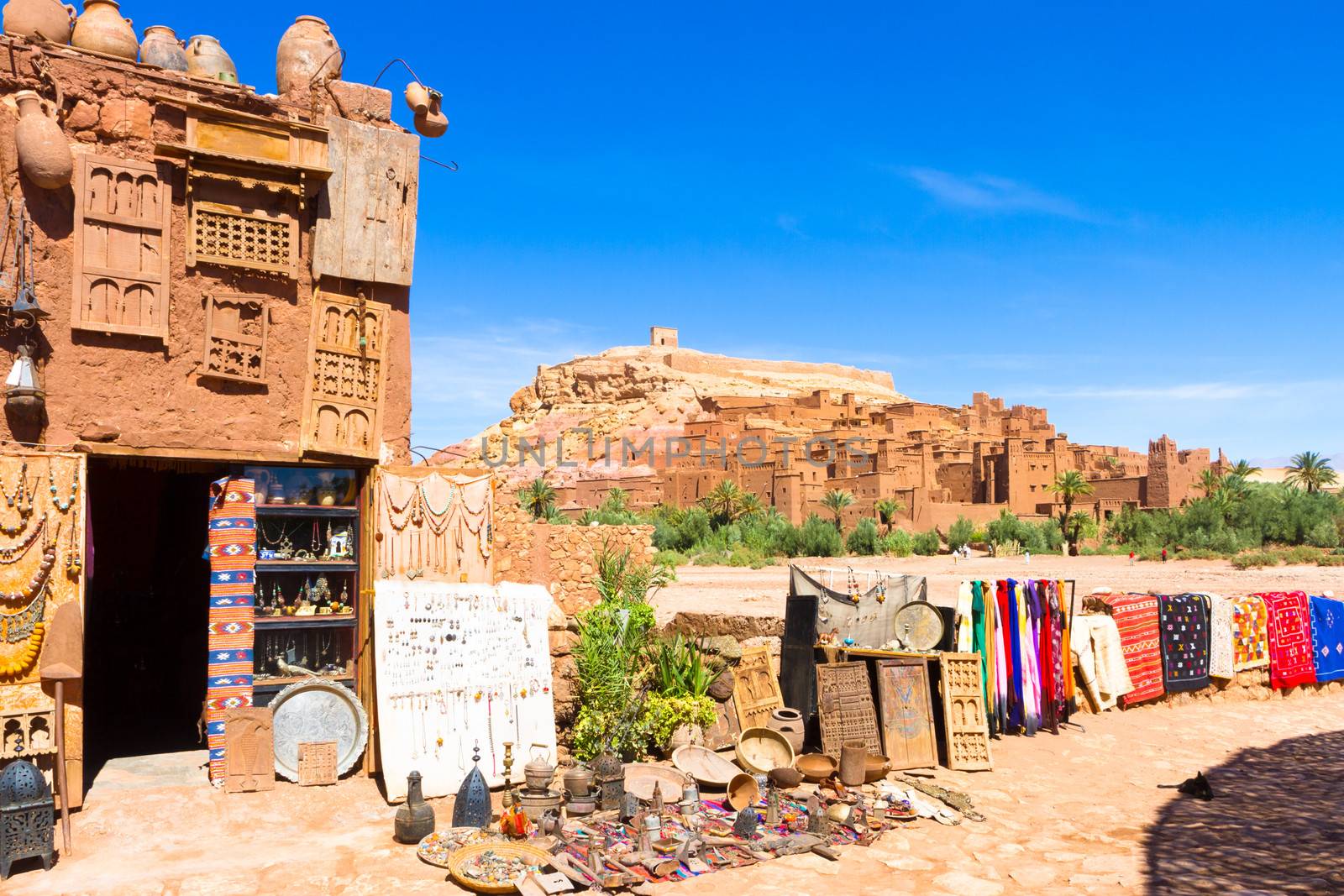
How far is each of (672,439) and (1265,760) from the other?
159 ft

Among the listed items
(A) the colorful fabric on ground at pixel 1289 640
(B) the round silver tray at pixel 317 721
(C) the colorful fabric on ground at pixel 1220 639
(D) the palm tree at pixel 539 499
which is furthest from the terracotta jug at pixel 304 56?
(D) the palm tree at pixel 539 499

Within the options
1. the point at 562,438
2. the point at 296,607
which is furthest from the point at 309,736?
the point at 562,438

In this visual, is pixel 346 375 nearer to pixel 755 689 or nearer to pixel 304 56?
pixel 304 56

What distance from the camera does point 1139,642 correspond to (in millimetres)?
11297

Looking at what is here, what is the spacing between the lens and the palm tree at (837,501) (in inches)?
1614

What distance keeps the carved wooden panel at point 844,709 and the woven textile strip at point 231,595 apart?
453 cm

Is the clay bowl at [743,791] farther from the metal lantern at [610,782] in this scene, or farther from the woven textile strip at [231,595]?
the woven textile strip at [231,595]

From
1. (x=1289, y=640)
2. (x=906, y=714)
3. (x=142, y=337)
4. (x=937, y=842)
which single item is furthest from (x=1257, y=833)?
(x=142, y=337)

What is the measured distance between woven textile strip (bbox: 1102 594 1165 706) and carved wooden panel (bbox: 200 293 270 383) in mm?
8990

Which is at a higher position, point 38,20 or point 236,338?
point 38,20

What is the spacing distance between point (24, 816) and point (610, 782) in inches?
140

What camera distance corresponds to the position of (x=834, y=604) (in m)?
9.54

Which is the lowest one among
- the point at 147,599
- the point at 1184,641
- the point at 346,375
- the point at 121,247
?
the point at 1184,641

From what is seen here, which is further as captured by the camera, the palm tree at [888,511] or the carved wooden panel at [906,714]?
the palm tree at [888,511]
